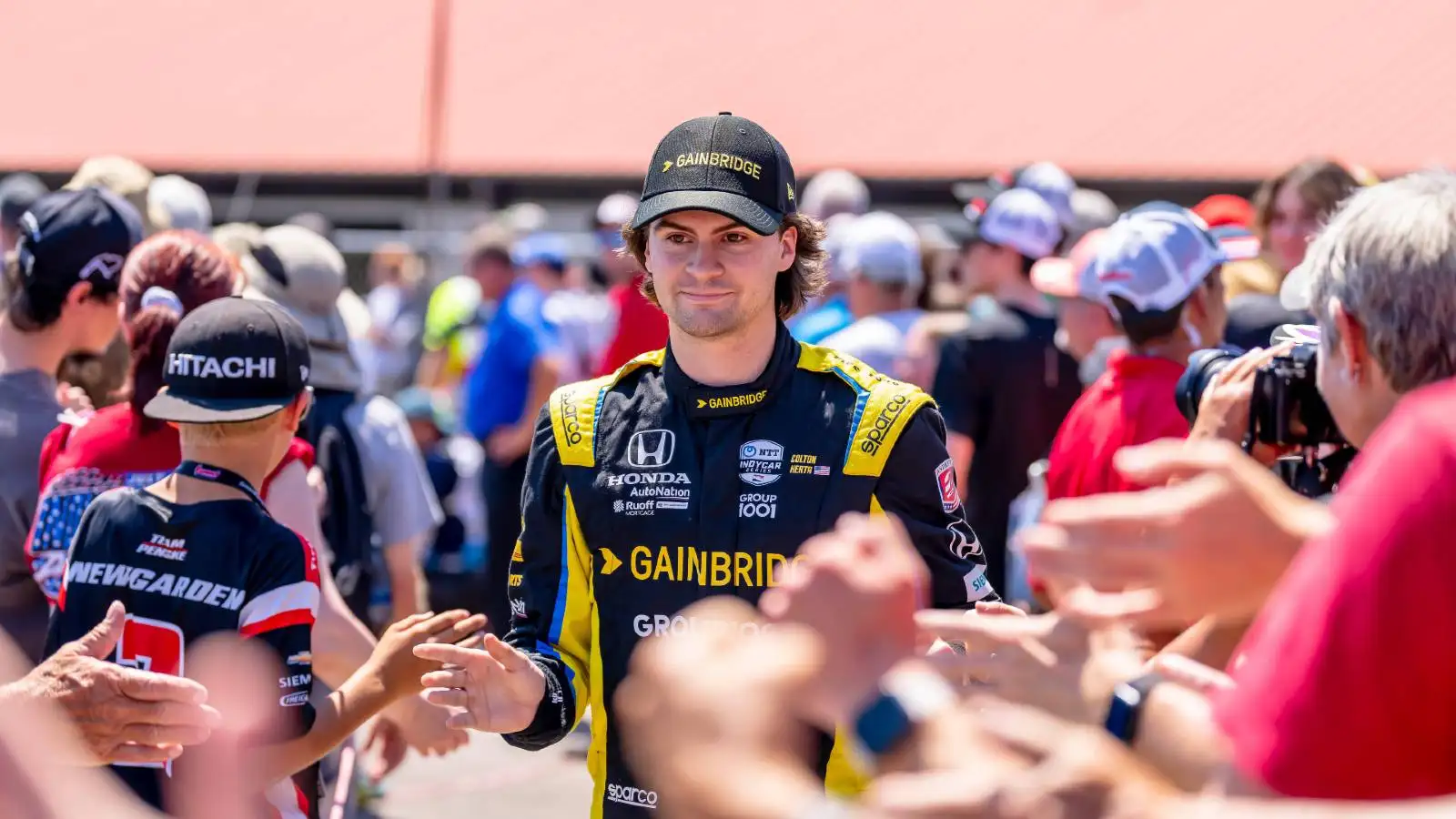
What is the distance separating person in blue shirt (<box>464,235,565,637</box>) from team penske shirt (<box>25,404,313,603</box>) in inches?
153

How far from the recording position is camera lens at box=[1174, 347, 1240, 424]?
297 cm

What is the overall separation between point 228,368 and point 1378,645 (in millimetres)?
2319

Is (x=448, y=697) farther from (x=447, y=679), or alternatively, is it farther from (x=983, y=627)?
(x=983, y=627)

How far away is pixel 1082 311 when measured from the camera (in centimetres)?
550

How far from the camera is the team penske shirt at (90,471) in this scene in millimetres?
3590

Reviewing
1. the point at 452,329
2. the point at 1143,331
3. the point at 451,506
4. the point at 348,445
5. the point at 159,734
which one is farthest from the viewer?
the point at 452,329

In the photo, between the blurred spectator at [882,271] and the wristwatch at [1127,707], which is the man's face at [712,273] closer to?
the wristwatch at [1127,707]

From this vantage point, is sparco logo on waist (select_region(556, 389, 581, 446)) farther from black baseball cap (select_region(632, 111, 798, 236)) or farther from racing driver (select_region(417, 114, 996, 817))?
black baseball cap (select_region(632, 111, 798, 236))

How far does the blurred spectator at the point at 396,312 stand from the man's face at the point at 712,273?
9.52 meters

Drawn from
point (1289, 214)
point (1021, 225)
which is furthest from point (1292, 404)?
point (1021, 225)

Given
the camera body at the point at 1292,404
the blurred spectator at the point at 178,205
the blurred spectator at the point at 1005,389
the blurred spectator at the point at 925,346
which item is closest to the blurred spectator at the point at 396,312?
the blurred spectator at the point at 178,205

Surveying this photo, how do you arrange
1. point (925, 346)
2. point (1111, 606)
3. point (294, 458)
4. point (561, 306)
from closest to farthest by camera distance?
1. point (1111, 606)
2. point (294, 458)
3. point (925, 346)
4. point (561, 306)

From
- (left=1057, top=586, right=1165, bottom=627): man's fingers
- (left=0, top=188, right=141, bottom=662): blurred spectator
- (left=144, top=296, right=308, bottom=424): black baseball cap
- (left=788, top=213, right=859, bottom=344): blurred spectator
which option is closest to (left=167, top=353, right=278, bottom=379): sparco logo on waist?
(left=144, top=296, right=308, bottom=424): black baseball cap

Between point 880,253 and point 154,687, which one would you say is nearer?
point 154,687
